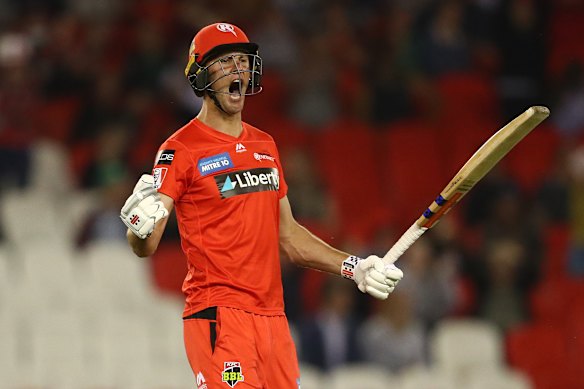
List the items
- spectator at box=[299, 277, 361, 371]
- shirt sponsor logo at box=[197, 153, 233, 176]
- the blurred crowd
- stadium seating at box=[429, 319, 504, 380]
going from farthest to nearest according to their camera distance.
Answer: the blurred crowd, stadium seating at box=[429, 319, 504, 380], spectator at box=[299, 277, 361, 371], shirt sponsor logo at box=[197, 153, 233, 176]

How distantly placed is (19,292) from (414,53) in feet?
16.3

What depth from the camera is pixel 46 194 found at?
10.4 meters

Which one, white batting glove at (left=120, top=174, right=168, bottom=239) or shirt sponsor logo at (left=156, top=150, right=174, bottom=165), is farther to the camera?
shirt sponsor logo at (left=156, top=150, right=174, bottom=165)

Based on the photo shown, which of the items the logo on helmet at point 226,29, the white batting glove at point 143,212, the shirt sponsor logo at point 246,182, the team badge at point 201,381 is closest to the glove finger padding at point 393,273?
the shirt sponsor logo at point 246,182

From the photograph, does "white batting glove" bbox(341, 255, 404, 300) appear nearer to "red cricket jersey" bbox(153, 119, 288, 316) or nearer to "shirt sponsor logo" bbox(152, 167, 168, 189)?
"red cricket jersey" bbox(153, 119, 288, 316)

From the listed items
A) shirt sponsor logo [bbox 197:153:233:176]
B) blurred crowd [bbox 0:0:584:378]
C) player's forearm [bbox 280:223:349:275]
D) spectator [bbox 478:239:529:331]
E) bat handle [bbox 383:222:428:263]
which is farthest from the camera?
spectator [bbox 478:239:529:331]

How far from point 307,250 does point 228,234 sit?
0.51 meters

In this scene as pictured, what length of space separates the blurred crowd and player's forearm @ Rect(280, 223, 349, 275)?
3972 mm

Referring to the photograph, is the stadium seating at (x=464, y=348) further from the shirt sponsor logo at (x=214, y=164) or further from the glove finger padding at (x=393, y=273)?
the shirt sponsor logo at (x=214, y=164)

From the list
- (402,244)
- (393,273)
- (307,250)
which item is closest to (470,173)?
(402,244)

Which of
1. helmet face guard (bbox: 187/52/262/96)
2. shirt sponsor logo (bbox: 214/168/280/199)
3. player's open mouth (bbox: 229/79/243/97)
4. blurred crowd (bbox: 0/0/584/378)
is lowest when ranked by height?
shirt sponsor logo (bbox: 214/168/280/199)

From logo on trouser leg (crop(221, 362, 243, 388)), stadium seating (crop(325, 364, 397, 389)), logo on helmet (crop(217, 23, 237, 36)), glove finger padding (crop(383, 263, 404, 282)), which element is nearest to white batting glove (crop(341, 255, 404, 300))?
glove finger padding (crop(383, 263, 404, 282))

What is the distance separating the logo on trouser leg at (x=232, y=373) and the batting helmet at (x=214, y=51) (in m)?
1.17

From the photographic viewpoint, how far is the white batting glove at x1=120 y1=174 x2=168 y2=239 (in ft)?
15.1
